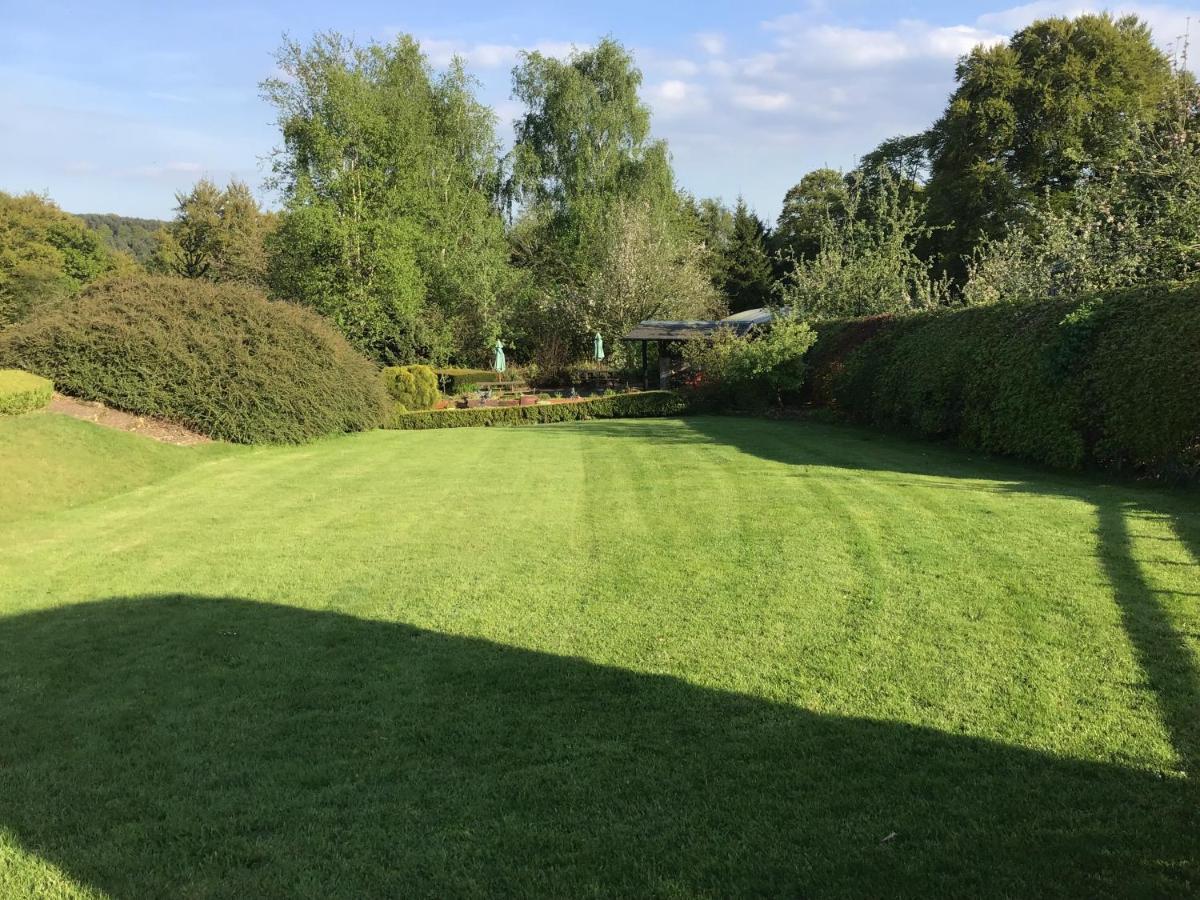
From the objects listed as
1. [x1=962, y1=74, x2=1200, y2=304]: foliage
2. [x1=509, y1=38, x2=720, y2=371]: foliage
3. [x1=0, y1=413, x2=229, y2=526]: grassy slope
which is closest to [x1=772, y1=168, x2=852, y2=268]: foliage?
[x1=509, y1=38, x2=720, y2=371]: foliage

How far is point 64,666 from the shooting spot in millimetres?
4578

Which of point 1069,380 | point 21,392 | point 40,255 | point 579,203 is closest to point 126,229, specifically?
point 40,255

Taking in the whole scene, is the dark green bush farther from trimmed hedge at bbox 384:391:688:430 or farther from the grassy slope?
the grassy slope

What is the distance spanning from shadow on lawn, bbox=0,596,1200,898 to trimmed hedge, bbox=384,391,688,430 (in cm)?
1832

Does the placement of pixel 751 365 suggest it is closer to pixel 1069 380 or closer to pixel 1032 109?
pixel 1069 380

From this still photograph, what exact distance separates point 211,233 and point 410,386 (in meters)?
34.4

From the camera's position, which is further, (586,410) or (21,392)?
(586,410)

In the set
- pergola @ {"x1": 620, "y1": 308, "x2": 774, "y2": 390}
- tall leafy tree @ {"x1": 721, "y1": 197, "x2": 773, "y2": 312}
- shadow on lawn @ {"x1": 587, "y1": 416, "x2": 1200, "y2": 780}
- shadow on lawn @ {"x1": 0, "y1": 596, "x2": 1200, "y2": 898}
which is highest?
tall leafy tree @ {"x1": 721, "y1": 197, "x2": 773, "y2": 312}

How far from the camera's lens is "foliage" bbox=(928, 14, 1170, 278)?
2970cm

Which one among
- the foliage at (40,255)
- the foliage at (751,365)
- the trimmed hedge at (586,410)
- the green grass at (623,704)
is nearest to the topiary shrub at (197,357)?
the trimmed hedge at (586,410)

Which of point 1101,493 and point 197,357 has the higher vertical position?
point 197,357

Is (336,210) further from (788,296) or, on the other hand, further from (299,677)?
(299,677)

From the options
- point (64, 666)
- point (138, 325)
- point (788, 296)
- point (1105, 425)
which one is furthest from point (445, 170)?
point (64, 666)

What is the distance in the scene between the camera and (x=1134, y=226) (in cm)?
1269
